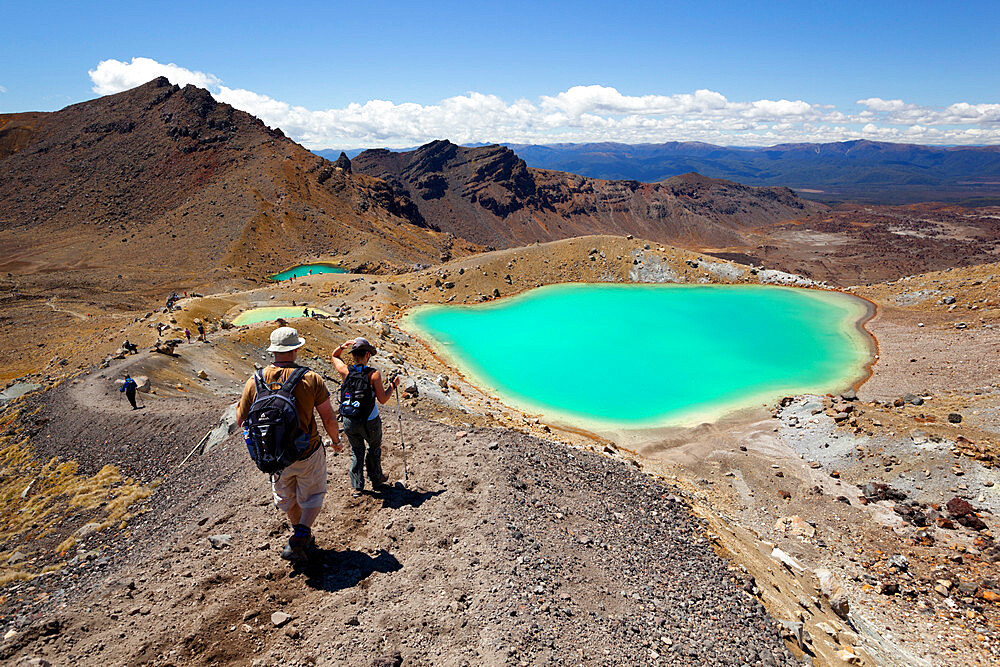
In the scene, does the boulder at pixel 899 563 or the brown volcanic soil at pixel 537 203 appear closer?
the boulder at pixel 899 563

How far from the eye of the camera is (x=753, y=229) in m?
177

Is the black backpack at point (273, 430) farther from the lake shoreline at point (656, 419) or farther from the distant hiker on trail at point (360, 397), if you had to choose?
the lake shoreline at point (656, 419)

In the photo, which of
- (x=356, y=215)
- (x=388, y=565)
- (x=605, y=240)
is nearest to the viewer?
(x=388, y=565)

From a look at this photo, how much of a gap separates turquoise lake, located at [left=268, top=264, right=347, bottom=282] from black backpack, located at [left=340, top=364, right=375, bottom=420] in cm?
5900

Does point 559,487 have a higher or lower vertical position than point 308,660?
lower

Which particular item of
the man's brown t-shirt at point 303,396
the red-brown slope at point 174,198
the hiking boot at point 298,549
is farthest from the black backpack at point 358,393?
the red-brown slope at point 174,198

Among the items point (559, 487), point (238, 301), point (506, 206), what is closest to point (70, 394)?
point (559, 487)

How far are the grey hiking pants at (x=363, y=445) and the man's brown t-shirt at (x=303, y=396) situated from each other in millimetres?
1572

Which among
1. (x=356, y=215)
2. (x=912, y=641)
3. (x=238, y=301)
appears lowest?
(x=912, y=641)

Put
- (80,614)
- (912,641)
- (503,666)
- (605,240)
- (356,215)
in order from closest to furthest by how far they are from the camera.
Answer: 1. (503,666)
2. (80,614)
3. (912,641)
4. (605,240)
5. (356,215)

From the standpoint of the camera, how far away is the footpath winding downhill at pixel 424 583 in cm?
549

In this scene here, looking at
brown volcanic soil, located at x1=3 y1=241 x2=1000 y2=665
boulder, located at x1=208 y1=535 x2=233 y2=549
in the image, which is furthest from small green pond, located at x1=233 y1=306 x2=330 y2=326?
boulder, located at x1=208 y1=535 x2=233 y2=549

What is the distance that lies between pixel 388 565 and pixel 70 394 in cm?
1603

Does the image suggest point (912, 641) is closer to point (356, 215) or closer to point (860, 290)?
point (860, 290)
